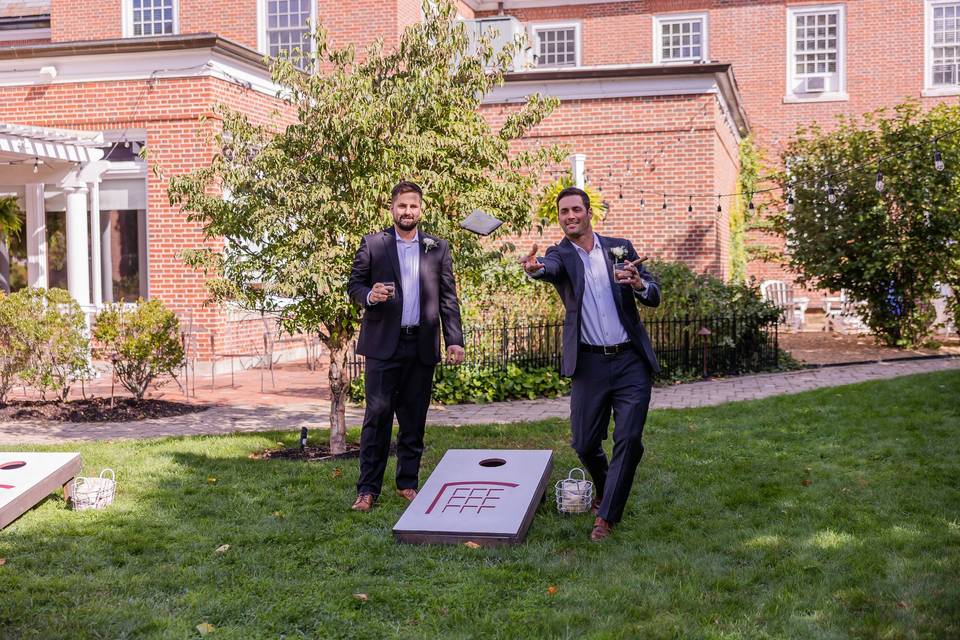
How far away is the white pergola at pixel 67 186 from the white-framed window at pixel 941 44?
66.1ft

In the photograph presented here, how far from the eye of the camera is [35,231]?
14.9 metres

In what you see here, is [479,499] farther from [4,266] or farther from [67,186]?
[4,266]

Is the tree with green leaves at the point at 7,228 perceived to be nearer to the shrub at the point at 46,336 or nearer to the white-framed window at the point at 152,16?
the shrub at the point at 46,336

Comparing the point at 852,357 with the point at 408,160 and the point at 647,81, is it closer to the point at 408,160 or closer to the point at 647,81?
the point at 647,81

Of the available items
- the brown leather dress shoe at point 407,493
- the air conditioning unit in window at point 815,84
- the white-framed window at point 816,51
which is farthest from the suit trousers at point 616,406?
the air conditioning unit in window at point 815,84

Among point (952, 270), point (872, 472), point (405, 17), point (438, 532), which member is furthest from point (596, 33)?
point (438, 532)

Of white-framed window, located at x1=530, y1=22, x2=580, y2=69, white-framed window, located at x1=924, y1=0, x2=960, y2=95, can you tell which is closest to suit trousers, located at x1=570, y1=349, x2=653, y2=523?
white-framed window, located at x1=530, y1=22, x2=580, y2=69

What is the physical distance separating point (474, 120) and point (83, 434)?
483cm

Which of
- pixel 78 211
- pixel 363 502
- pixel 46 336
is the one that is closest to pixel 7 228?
pixel 78 211

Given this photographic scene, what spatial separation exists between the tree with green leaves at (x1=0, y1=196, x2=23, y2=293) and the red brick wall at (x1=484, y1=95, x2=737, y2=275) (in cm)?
809

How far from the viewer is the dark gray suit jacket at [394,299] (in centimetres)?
623

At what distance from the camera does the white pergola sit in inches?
522

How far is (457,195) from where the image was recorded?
8133mm

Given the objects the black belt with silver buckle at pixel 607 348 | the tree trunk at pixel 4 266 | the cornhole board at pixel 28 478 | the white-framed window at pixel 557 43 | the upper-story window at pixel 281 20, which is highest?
the white-framed window at pixel 557 43
